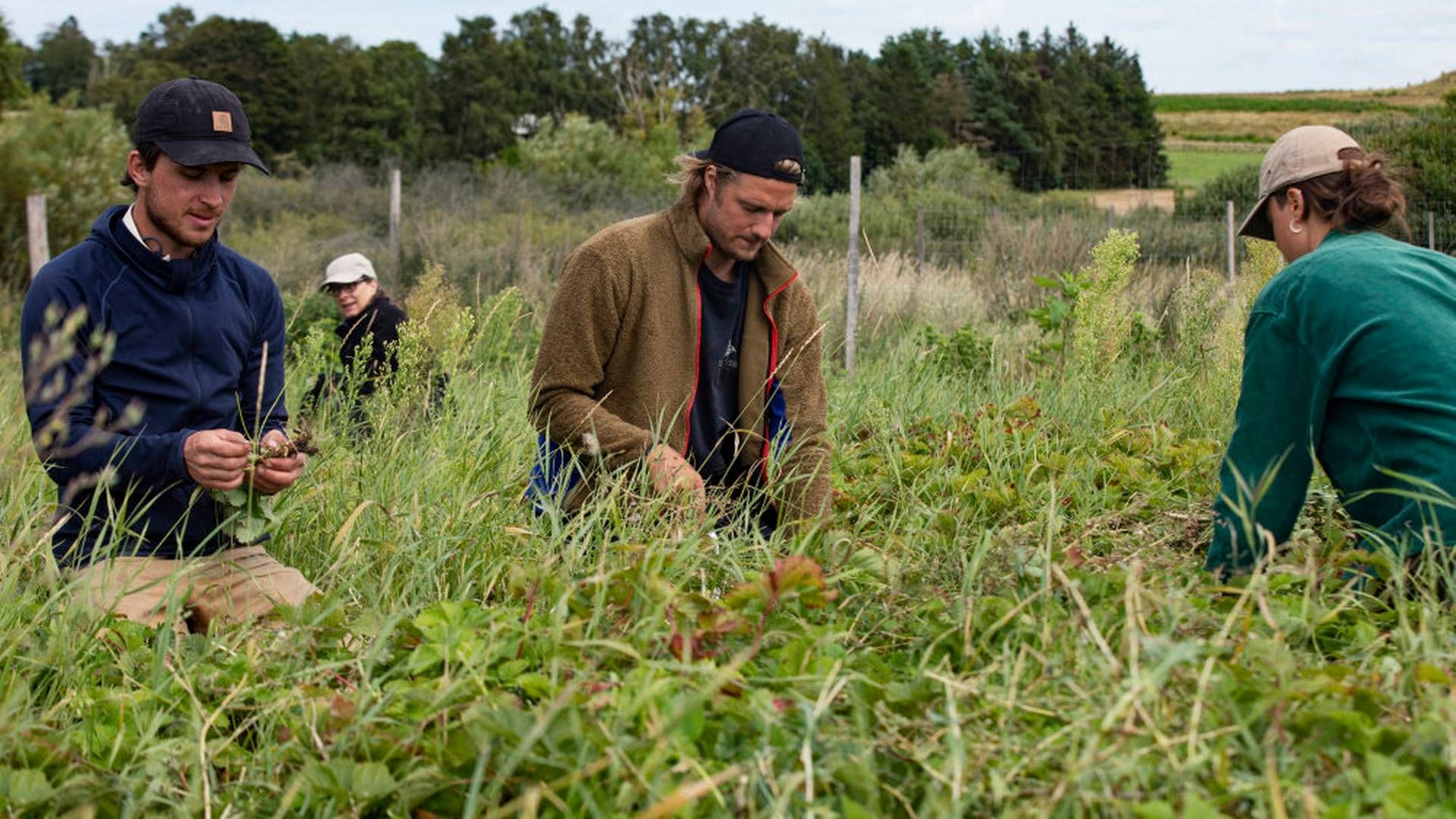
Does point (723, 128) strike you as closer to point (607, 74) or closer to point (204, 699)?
point (204, 699)

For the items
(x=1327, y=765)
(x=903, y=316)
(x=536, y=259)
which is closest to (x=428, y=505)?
(x=1327, y=765)

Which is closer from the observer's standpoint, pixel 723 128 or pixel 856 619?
pixel 856 619

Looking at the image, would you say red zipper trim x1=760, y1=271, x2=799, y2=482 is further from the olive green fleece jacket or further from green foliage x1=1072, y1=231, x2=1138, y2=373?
green foliage x1=1072, y1=231, x2=1138, y2=373

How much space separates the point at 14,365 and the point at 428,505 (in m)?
5.71

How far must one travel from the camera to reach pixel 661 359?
11.5 ft

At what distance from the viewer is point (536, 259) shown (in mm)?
14258

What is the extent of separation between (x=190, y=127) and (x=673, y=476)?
58.1 inches

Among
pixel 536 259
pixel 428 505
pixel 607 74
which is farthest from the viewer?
pixel 607 74

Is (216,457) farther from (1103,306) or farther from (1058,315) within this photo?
(1058,315)

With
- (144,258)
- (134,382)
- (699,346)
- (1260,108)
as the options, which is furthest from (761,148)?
(1260,108)

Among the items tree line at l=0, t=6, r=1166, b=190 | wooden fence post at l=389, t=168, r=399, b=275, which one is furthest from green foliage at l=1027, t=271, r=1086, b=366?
tree line at l=0, t=6, r=1166, b=190

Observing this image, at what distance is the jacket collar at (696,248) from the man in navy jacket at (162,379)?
1.15 meters

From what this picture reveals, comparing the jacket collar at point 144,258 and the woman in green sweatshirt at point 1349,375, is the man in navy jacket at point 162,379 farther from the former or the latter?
the woman in green sweatshirt at point 1349,375

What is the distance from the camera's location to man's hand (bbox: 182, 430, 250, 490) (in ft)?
9.16
